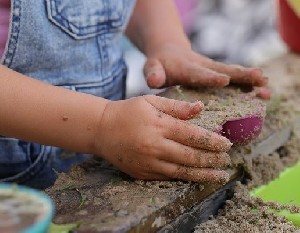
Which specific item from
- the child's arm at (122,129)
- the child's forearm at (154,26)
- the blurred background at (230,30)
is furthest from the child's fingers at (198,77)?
the blurred background at (230,30)

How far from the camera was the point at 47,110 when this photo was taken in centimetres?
86

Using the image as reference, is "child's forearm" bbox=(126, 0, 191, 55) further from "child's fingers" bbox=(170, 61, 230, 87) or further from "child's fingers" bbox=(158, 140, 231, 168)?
"child's fingers" bbox=(158, 140, 231, 168)

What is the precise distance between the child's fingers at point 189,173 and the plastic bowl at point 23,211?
25cm

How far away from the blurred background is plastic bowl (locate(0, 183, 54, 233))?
191cm

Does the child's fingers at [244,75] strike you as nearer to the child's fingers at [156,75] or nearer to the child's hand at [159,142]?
the child's fingers at [156,75]

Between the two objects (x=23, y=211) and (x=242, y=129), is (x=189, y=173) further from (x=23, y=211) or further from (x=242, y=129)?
(x=23, y=211)

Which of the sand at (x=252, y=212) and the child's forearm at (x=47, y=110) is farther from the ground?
the child's forearm at (x=47, y=110)

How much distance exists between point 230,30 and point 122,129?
211cm

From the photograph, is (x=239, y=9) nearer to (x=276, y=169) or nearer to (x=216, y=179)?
(x=276, y=169)

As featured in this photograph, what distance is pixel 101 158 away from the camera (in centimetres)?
94

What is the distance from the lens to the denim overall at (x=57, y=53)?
0.98m

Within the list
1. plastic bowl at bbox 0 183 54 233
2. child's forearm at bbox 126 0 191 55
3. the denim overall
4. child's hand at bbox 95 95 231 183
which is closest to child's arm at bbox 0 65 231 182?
child's hand at bbox 95 95 231 183

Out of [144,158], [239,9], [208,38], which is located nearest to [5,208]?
[144,158]

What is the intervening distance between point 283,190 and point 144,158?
0.94 feet
